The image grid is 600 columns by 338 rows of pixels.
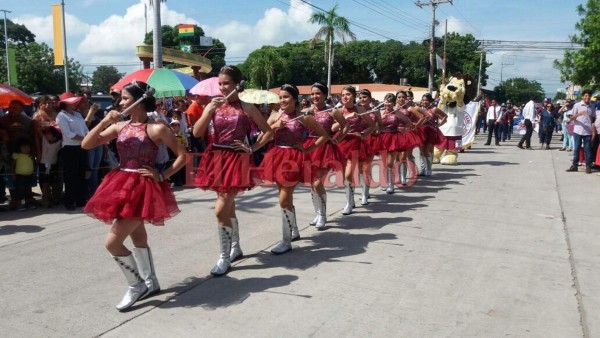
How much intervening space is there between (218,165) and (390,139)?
5195 mm

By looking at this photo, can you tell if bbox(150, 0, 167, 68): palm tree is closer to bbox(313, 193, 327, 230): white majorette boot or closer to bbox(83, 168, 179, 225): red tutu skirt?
bbox(313, 193, 327, 230): white majorette boot

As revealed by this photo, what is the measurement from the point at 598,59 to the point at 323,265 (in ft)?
73.9

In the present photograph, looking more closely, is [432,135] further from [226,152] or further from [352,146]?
[226,152]

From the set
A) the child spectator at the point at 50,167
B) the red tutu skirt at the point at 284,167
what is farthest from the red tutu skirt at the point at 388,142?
the child spectator at the point at 50,167

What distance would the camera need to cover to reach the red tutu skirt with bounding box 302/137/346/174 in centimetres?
650

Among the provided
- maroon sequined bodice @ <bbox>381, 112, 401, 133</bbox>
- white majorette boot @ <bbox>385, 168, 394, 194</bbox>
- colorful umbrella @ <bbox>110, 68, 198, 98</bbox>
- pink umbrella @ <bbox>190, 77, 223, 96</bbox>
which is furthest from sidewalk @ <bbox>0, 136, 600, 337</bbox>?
pink umbrella @ <bbox>190, 77, 223, 96</bbox>

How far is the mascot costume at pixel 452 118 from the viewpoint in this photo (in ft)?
45.9

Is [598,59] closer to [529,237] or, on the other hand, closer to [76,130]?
[529,237]

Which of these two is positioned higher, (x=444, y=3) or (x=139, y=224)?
(x=444, y=3)

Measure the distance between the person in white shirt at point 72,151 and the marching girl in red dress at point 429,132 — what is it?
6801 millimetres

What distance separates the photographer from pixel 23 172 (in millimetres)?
8000

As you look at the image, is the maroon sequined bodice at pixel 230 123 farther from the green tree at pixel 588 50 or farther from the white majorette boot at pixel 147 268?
the green tree at pixel 588 50

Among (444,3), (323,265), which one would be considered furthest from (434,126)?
(444,3)

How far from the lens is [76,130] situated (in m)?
7.98
